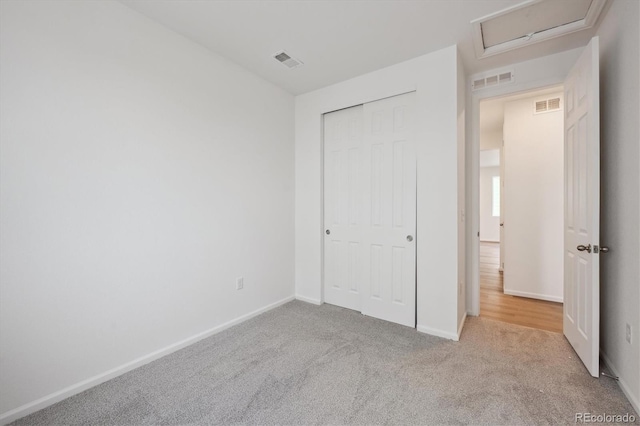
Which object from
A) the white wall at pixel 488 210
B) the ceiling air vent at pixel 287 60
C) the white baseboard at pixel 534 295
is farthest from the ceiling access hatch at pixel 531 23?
the white wall at pixel 488 210

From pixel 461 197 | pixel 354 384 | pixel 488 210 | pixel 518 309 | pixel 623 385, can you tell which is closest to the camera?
pixel 623 385

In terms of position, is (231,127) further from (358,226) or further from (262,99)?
(358,226)

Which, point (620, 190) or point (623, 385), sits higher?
point (620, 190)

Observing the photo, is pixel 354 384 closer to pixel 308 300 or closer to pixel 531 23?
pixel 308 300

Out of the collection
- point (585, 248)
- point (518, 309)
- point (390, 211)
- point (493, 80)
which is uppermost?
point (493, 80)

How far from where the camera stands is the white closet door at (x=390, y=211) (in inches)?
111

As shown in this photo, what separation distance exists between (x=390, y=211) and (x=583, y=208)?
153cm

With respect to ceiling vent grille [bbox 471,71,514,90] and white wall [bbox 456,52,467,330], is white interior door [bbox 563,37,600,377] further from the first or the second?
white wall [bbox 456,52,467,330]

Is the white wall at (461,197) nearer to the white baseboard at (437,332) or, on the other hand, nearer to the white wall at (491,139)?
the white baseboard at (437,332)

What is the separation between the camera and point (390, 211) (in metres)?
2.96

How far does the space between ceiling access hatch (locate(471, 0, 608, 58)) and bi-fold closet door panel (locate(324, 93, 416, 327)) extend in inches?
30.4

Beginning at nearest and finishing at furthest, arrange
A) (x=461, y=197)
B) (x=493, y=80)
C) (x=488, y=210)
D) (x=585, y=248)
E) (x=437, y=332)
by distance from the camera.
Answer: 1. (x=585, y=248)
2. (x=437, y=332)
3. (x=461, y=197)
4. (x=493, y=80)
5. (x=488, y=210)

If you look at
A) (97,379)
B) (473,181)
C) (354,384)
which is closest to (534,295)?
(473,181)

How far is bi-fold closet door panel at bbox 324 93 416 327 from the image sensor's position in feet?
9.34
